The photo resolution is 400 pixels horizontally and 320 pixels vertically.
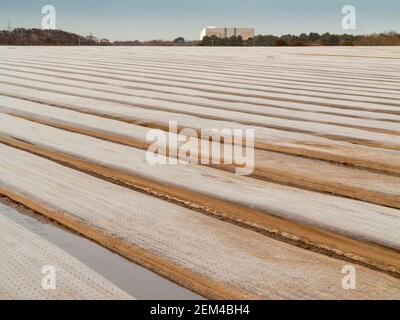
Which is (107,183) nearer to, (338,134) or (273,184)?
(273,184)

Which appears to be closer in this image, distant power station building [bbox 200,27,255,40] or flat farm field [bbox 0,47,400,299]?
flat farm field [bbox 0,47,400,299]

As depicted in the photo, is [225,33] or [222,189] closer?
[222,189]

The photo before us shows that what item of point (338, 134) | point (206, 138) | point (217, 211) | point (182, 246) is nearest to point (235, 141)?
point (206, 138)

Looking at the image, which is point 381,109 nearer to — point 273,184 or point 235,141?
point 235,141

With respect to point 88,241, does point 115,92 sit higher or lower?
higher

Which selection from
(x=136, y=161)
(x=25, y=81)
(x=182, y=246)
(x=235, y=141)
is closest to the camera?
(x=182, y=246)

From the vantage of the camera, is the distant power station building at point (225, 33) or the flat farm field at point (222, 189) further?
the distant power station building at point (225, 33)

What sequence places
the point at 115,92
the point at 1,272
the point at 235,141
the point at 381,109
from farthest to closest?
the point at 115,92
the point at 381,109
the point at 235,141
the point at 1,272

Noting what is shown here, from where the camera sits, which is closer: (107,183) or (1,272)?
(1,272)

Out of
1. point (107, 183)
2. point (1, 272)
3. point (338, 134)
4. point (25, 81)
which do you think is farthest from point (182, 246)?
point (25, 81)
